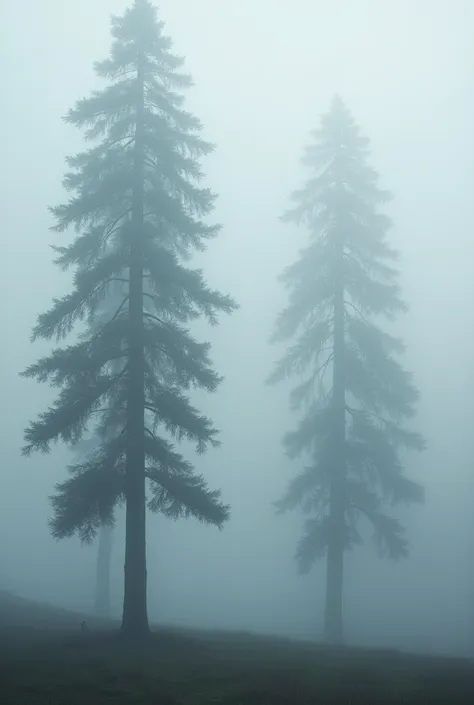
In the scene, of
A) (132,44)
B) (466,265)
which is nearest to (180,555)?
(132,44)

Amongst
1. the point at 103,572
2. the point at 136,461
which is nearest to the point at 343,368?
the point at 136,461

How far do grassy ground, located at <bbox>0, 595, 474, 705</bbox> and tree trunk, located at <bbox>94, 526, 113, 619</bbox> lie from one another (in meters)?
8.22

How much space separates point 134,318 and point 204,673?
27.5ft

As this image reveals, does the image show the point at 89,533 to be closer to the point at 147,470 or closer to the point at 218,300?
the point at 147,470

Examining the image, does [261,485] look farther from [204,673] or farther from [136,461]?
[204,673]

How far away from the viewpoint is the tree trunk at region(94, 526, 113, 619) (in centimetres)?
2477

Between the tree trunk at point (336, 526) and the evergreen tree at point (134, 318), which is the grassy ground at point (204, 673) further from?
the tree trunk at point (336, 526)

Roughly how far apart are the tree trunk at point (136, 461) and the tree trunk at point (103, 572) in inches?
390

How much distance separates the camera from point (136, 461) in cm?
1546

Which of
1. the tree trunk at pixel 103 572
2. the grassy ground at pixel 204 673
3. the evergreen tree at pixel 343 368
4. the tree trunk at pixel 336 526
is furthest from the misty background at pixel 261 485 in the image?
the grassy ground at pixel 204 673

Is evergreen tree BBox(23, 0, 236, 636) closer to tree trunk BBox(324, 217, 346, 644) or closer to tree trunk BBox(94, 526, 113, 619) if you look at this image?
tree trunk BBox(324, 217, 346, 644)

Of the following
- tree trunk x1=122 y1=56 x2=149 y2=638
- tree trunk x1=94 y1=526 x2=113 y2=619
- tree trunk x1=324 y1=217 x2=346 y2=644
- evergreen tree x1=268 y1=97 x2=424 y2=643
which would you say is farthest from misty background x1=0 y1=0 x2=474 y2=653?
tree trunk x1=122 y1=56 x2=149 y2=638

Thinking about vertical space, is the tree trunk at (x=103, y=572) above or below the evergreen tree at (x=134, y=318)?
below

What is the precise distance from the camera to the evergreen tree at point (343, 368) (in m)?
20.4
